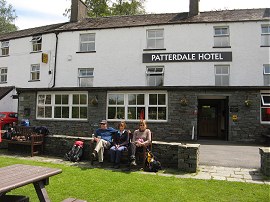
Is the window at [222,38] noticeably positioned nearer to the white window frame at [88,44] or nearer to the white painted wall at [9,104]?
the white window frame at [88,44]

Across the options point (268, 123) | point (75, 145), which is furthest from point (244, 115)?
point (75, 145)

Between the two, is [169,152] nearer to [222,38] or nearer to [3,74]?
A: [222,38]

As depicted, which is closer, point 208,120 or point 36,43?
point 208,120

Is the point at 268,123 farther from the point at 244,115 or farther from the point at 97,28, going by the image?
the point at 97,28

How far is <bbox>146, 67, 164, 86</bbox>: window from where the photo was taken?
60.2 ft

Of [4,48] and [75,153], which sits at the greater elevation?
[4,48]

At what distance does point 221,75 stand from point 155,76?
13.9 ft

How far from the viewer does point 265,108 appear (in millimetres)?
13578

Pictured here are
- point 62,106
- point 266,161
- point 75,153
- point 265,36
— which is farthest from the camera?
point 265,36

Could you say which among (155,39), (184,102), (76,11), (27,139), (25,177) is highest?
(76,11)

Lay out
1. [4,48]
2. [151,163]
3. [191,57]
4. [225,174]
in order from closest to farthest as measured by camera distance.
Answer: [225,174] → [151,163] → [191,57] → [4,48]

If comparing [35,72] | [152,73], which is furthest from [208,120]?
[35,72]

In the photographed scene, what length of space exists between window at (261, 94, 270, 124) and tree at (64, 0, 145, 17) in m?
20.2

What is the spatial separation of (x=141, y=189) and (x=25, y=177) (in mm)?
2607
